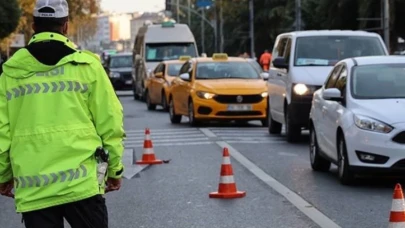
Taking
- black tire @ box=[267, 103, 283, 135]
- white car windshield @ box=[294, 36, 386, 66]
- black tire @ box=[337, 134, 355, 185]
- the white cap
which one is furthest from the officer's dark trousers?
black tire @ box=[267, 103, 283, 135]

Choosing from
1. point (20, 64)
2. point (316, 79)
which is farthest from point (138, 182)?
point (20, 64)

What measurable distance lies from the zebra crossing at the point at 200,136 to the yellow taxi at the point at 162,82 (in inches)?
245

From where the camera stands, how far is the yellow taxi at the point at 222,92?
2175 cm

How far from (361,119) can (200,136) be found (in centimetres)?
855

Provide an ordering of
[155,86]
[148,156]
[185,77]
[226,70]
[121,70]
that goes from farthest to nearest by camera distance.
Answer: [121,70], [155,86], [226,70], [185,77], [148,156]

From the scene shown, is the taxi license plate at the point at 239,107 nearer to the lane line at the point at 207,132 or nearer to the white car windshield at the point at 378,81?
the lane line at the point at 207,132

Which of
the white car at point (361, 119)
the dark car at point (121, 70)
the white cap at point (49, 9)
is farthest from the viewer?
the dark car at point (121, 70)

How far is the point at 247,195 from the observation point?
1123 centimetres

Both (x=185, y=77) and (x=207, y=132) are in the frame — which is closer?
(x=207, y=132)

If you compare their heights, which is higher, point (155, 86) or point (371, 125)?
point (371, 125)

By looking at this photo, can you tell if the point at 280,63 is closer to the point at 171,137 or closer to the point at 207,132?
the point at 171,137

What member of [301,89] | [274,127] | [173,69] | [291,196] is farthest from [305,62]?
[173,69]

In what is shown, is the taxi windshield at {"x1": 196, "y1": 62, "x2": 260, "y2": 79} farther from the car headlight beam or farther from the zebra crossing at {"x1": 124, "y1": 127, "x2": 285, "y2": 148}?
the zebra crossing at {"x1": 124, "y1": 127, "x2": 285, "y2": 148}

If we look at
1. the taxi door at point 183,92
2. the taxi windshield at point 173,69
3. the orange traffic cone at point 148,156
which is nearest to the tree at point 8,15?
the taxi windshield at point 173,69
